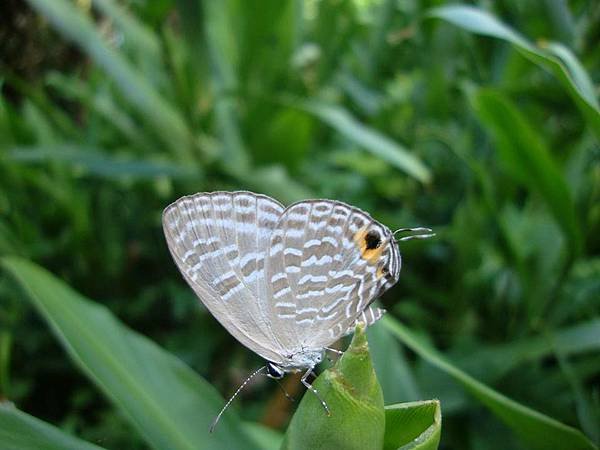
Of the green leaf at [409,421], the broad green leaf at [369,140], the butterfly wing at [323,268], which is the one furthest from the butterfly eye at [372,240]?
the broad green leaf at [369,140]

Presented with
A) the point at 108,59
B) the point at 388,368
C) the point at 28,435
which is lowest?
Result: the point at 388,368

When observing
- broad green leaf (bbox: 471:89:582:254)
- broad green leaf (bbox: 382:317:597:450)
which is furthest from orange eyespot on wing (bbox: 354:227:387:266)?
broad green leaf (bbox: 471:89:582:254)

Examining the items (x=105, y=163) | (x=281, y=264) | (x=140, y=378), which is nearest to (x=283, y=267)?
(x=281, y=264)

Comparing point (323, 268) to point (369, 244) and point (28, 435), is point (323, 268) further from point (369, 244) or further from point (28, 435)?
point (28, 435)

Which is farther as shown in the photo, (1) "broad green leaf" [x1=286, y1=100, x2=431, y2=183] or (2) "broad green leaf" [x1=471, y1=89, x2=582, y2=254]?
(1) "broad green leaf" [x1=286, y1=100, x2=431, y2=183]

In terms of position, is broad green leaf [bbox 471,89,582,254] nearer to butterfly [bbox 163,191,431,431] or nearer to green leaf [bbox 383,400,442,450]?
butterfly [bbox 163,191,431,431]

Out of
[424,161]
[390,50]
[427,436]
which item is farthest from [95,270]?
[427,436]

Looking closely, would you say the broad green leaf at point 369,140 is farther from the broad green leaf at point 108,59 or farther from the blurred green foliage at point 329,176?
the broad green leaf at point 108,59
